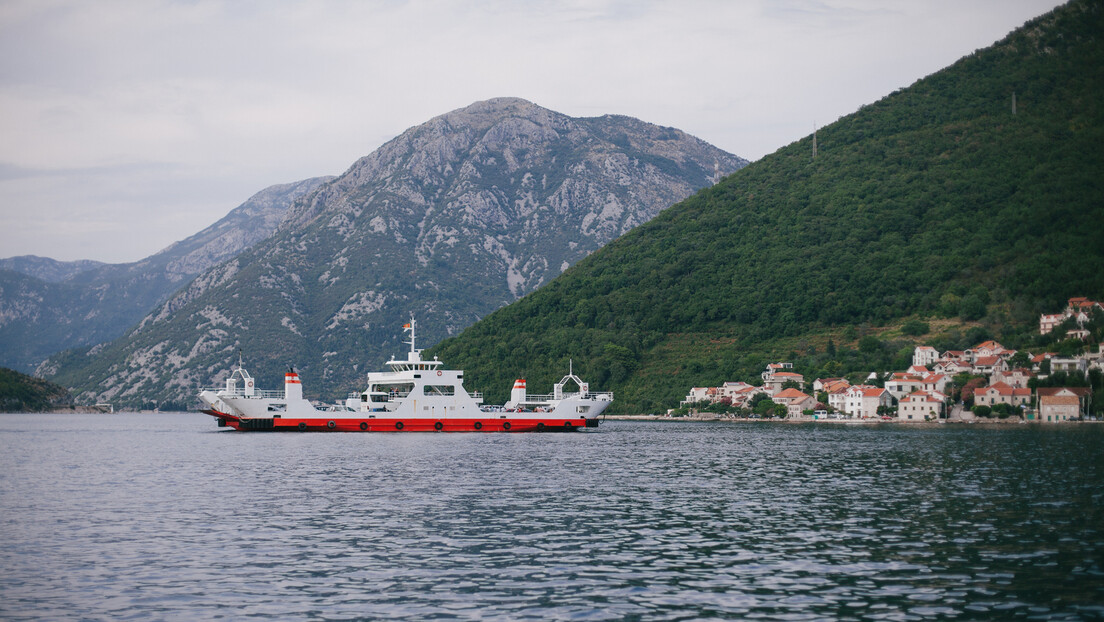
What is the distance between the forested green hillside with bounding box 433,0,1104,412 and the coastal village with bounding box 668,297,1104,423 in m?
6.44

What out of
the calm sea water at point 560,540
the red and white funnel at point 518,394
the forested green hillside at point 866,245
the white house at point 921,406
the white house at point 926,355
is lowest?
the calm sea water at point 560,540

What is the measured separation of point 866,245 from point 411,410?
320 feet

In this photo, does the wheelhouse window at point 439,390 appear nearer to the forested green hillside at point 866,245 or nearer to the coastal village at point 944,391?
the coastal village at point 944,391

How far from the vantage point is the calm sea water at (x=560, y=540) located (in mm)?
19953

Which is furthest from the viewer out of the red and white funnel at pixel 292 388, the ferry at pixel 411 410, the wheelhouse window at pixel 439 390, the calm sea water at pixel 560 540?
the red and white funnel at pixel 292 388

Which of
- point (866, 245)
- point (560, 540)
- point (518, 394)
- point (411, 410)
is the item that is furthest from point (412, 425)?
point (866, 245)

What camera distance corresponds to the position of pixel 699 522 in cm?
3106

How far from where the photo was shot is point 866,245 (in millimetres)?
157250

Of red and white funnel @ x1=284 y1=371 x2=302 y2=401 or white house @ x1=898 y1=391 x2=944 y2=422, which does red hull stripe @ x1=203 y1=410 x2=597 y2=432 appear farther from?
white house @ x1=898 y1=391 x2=944 y2=422

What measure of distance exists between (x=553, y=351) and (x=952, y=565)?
13415cm

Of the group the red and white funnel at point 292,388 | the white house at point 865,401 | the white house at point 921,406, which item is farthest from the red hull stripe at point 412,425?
the white house at point 921,406

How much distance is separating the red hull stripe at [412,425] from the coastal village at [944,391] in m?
40.0

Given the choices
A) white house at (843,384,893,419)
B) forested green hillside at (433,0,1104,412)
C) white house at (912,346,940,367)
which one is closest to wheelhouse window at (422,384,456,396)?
forested green hillside at (433,0,1104,412)

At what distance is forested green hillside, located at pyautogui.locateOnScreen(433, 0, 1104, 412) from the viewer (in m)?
141
